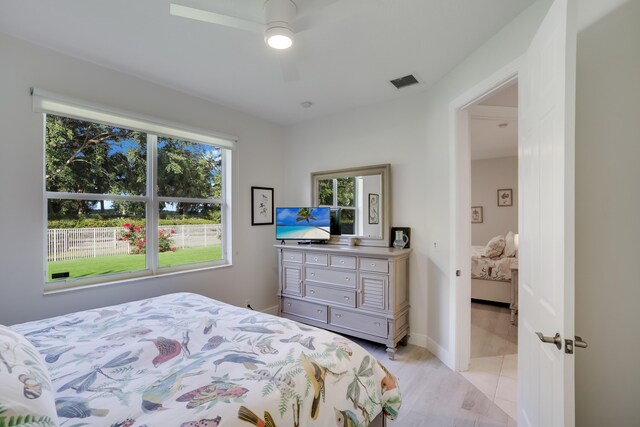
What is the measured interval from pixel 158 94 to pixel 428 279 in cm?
325

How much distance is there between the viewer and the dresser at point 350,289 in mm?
2836

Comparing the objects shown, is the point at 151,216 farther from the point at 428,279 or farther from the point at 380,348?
the point at 428,279

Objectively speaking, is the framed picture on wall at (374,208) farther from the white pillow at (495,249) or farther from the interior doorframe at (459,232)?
the white pillow at (495,249)

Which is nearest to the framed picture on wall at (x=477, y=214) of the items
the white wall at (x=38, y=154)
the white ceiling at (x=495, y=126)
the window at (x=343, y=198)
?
the white ceiling at (x=495, y=126)

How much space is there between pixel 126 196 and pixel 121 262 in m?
0.61

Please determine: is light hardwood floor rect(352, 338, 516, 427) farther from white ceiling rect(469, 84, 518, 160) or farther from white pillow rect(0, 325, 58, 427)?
white ceiling rect(469, 84, 518, 160)

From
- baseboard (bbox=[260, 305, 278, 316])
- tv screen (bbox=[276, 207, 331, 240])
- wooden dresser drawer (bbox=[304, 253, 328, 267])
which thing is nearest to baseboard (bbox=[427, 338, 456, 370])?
wooden dresser drawer (bbox=[304, 253, 328, 267])


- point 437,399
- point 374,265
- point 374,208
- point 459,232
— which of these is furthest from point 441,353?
point 374,208

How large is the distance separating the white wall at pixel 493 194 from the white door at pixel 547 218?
5.18 meters

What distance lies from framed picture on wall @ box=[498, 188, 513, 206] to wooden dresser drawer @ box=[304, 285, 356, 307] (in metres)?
4.78

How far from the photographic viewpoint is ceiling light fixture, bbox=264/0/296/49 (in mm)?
1604

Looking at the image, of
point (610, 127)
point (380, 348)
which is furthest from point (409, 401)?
point (610, 127)

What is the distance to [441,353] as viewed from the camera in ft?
8.99

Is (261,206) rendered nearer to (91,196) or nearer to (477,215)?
(91,196)
